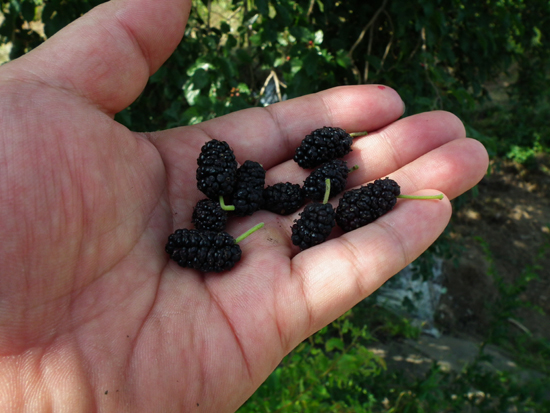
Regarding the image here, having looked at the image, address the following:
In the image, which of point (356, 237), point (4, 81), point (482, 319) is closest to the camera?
point (4, 81)

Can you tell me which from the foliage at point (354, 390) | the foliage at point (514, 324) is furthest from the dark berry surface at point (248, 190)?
the foliage at point (514, 324)

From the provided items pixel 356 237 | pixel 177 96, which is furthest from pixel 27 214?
pixel 177 96

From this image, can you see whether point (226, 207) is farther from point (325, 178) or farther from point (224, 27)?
point (224, 27)

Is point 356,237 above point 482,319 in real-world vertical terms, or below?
above

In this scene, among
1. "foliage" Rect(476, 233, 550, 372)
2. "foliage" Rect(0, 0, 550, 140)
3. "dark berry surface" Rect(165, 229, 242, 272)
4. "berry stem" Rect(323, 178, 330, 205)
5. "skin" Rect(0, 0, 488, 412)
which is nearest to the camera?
"skin" Rect(0, 0, 488, 412)

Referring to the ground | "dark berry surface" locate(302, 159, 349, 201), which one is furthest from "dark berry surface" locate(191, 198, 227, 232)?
the ground

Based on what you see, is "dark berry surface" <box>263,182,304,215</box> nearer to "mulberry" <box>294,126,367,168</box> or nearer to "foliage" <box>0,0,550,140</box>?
"mulberry" <box>294,126,367,168</box>

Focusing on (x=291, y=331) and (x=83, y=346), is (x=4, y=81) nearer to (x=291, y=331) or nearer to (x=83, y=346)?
(x=83, y=346)

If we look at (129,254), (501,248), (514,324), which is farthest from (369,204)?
(501,248)
